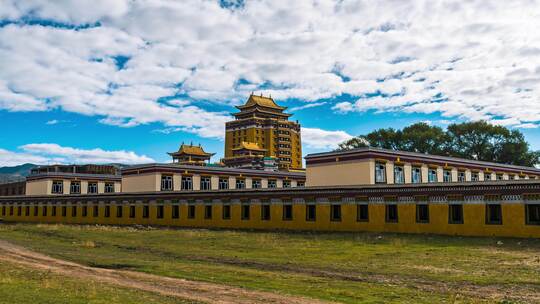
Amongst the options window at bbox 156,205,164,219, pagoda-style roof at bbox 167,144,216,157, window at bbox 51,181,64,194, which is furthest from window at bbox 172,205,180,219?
pagoda-style roof at bbox 167,144,216,157

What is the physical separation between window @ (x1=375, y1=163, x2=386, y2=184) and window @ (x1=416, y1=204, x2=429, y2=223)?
17.1 m

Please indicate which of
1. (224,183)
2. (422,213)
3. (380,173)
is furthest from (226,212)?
(224,183)

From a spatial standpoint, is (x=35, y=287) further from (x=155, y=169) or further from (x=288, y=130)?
(x=288, y=130)

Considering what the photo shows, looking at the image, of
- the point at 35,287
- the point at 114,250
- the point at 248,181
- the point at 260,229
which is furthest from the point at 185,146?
the point at 35,287

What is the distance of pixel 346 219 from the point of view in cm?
4247

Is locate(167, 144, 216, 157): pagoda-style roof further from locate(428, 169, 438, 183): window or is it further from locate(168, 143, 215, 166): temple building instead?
locate(428, 169, 438, 183): window

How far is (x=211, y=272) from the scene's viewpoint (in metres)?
20.8

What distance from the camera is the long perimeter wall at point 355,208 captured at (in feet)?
111

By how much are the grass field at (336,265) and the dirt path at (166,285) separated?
817 millimetres

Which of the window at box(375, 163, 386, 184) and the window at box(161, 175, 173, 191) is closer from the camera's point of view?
the window at box(375, 163, 386, 184)

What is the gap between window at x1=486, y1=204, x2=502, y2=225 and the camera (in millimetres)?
34250

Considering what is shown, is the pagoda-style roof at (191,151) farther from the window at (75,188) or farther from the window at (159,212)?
the window at (159,212)

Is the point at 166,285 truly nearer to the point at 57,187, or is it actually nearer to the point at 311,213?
the point at 311,213

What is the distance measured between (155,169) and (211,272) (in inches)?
2024
